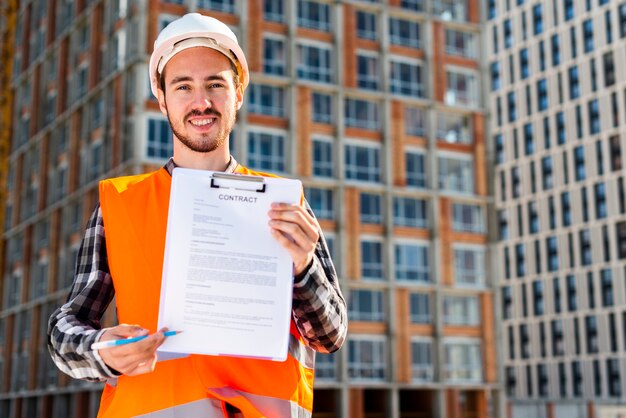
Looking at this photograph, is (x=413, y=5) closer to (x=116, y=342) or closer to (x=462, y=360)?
(x=462, y=360)

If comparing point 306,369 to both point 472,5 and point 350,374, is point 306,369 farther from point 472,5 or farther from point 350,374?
point 472,5

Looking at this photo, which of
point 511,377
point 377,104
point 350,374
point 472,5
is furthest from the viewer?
point 511,377

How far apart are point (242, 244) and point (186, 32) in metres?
0.69

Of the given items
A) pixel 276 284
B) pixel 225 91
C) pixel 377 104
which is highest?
pixel 377 104

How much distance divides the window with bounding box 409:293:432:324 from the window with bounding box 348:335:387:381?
7.29 ft

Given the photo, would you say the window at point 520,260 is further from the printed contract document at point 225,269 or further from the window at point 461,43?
the printed contract document at point 225,269

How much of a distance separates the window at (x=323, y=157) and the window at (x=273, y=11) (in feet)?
20.5

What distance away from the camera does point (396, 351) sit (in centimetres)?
4531

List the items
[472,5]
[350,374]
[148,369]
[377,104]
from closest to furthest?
[148,369]
[350,374]
[377,104]
[472,5]

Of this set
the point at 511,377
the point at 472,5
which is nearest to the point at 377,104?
the point at 472,5

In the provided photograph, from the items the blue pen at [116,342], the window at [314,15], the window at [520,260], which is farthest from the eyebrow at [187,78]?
the window at [520,260]

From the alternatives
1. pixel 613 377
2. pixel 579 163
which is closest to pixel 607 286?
pixel 613 377

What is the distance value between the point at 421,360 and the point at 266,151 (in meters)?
12.5

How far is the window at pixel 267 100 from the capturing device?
150 ft
